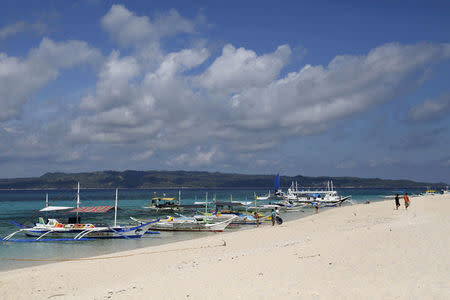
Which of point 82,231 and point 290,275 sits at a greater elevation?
point 290,275

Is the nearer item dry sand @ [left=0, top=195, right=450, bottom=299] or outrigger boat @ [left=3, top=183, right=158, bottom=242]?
dry sand @ [left=0, top=195, right=450, bottom=299]

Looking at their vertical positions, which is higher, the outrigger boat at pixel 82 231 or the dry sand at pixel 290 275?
the dry sand at pixel 290 275

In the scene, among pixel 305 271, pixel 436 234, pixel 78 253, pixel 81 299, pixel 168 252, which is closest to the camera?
pixel 81 299

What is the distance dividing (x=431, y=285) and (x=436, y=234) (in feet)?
27.0

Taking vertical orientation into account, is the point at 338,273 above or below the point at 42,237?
above

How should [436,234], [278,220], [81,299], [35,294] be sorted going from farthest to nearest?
[278,220] → [436,234] → [35,294] → [81,299]

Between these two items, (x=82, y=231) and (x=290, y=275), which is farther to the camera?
(x=82, y=231)

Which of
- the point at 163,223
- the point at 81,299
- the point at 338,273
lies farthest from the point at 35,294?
the point at 163,223

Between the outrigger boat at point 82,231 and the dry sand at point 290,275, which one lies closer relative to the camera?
the dry sand at point 290,275

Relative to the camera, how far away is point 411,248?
1297 centimetres

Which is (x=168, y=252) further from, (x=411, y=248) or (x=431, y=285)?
(x=431, y=285)

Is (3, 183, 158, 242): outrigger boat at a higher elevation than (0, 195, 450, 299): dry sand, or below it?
below

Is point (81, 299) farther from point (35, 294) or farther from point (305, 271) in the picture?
point (305, 271)

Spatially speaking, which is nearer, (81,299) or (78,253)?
(81,299)
